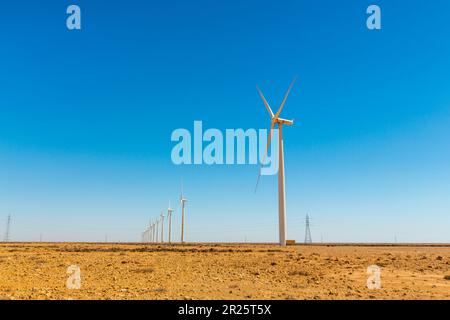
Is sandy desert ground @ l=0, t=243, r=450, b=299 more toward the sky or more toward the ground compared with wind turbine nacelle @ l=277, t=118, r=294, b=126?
more toward the ground

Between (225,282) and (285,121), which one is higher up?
(285,121)

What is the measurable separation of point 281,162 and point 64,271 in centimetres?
4285

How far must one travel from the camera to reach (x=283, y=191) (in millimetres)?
62562

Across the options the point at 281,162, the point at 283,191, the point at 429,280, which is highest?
the point at 281,162

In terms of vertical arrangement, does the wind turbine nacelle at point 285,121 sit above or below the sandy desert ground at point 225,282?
above

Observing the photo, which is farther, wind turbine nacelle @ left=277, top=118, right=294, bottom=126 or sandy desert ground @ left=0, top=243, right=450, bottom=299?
wind turbine nacelle @ left=277, top=118, right=294, bottom=126

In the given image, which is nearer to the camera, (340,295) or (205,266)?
(340,295)

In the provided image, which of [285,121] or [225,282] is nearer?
[225,282]

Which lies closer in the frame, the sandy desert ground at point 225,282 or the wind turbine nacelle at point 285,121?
the sandy desert ground at point 225,282
